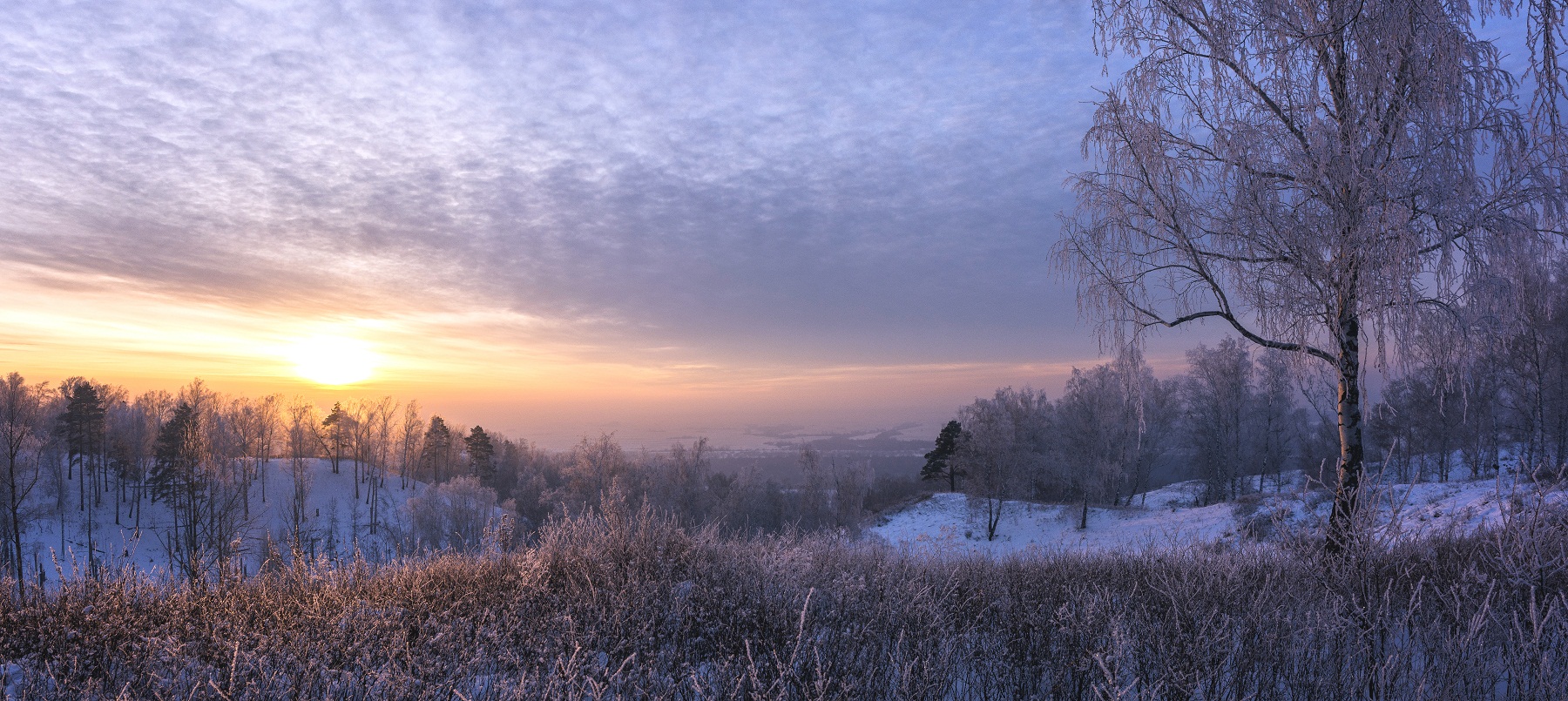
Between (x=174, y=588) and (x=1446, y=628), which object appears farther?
(x=174, y=588)

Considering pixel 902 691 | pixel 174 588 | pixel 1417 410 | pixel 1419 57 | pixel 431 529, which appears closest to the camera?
pixel 902 691

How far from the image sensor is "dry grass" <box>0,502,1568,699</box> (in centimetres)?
341

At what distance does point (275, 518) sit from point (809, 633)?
7208 cm

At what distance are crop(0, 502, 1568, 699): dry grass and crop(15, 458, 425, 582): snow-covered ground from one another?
38.0m

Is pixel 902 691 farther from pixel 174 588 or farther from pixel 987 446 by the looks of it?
pixel 987 446

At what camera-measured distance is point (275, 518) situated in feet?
193

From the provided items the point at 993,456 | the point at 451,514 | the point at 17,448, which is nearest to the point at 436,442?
the point at 451,514

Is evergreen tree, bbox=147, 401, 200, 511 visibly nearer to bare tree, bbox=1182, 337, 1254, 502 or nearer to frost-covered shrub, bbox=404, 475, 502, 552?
frost-covered shrub, bbox=404, 475, 502, 552

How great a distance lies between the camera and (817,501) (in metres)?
48.8

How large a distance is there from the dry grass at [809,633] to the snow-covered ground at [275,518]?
125ft

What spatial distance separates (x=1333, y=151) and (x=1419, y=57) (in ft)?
3.55

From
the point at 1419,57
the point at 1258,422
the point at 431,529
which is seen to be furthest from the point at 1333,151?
the point at 431,529

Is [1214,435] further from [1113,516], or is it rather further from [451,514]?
[451,514]

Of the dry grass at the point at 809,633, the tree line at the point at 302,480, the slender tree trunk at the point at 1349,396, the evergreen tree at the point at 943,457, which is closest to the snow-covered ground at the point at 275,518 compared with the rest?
the tree line at the point at 302,480
